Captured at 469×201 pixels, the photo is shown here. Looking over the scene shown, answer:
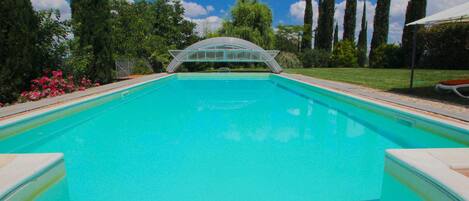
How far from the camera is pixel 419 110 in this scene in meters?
6.10

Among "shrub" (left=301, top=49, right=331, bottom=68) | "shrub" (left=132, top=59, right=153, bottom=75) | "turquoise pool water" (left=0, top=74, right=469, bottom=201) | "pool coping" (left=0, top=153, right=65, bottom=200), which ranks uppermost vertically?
"shrub" (left=301, top=49, right=331, bottom=68)

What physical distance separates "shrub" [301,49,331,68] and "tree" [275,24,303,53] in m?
5.19

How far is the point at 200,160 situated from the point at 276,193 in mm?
1349

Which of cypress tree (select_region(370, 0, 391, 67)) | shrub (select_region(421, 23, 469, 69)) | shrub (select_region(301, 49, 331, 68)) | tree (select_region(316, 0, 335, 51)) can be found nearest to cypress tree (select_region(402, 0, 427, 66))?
shrub (select_region(421, 23, 469, 69))

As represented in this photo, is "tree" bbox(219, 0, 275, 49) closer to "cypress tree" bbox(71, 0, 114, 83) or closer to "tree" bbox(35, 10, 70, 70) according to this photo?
"cypress tree" bbox(71, 0, 114, 83)

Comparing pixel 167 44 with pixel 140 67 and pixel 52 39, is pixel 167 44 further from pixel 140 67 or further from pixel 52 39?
pixel 52 39

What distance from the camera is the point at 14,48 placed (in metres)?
7.96

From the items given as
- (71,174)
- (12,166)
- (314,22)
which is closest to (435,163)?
(12,166)

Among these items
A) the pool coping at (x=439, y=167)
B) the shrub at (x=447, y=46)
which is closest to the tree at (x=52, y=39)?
the pool coping at (x=439, y=167)

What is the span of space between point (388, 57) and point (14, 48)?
23.4 metres

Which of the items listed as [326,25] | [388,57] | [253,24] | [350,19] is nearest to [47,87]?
[253,24]

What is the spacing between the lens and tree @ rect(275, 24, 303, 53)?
31853 millimetres

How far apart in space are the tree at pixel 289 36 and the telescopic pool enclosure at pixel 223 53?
40.7 feet

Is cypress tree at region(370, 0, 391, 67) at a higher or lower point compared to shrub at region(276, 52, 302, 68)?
higher
